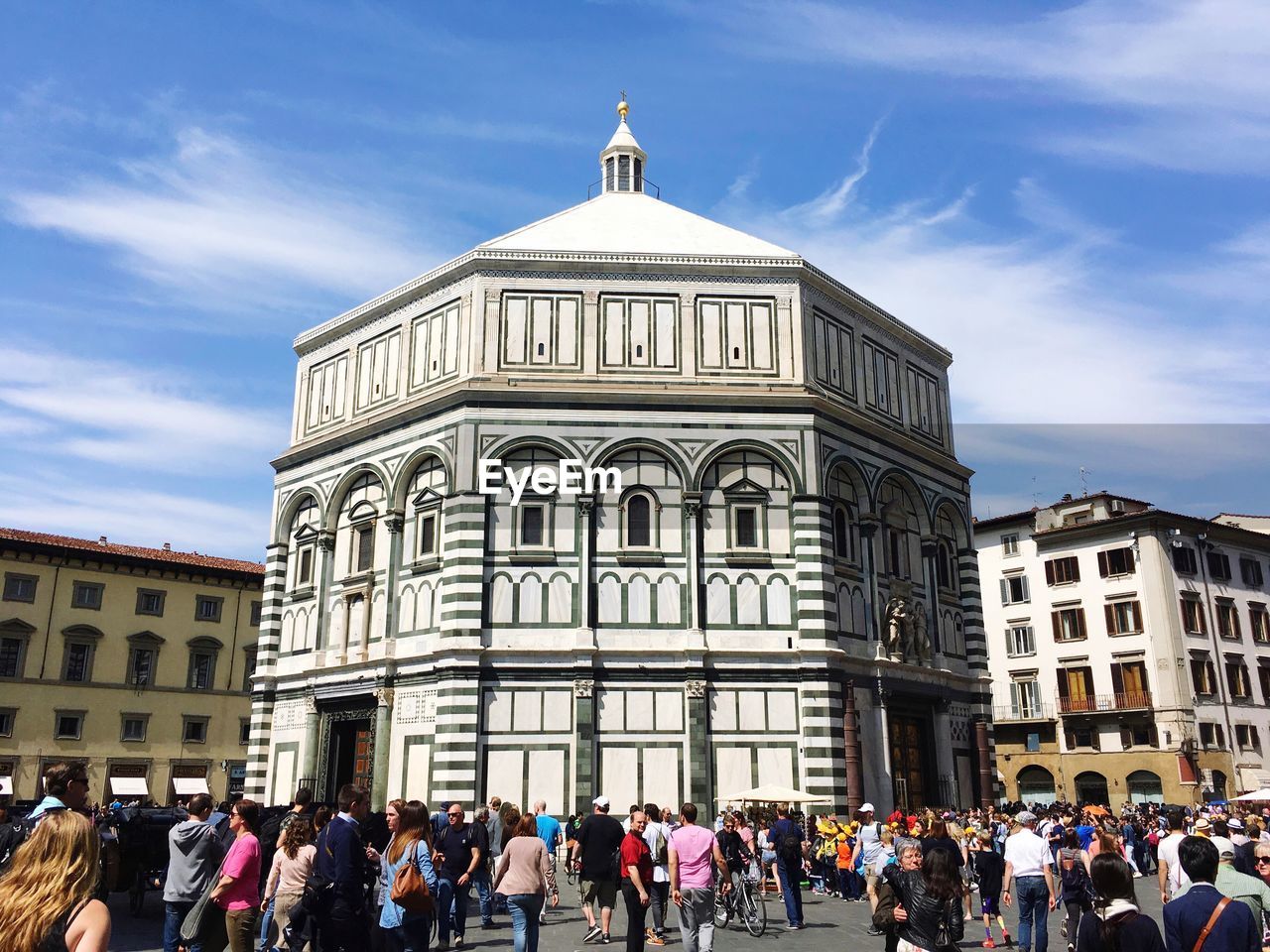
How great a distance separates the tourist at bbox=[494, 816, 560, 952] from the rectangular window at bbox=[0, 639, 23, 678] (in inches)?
1612

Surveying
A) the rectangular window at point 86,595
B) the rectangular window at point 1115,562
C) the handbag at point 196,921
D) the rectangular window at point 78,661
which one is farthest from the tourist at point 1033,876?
the rectangular window at point 86,595

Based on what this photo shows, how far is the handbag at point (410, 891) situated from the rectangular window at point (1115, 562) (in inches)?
1693

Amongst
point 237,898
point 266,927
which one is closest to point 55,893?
point 237,898

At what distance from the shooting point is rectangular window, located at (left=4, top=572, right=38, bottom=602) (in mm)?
44812

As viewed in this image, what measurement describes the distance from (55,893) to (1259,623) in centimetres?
5365

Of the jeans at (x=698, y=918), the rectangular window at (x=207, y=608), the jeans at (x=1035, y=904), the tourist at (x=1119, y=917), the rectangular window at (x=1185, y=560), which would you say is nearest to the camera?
the tourist at (x=1119, y=917)

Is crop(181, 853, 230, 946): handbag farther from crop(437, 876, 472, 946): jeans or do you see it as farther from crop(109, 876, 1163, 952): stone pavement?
crop(109, 876, 1163, 952): stone pavement

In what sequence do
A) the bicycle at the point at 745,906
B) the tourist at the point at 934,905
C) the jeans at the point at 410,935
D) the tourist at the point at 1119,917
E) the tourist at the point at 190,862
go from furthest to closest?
1. the bicycle at the point at 745,906
2. the tourist at the point at 190,862
3. the jeans at the point at 410,935
4. the tourist at the point at 934,905
5. the tourist at the point at 1119,917

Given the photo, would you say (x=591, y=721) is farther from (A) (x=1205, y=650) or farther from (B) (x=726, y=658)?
(A) (x=1205, y=650)

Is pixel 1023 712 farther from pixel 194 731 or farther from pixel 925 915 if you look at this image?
pixel 925 915

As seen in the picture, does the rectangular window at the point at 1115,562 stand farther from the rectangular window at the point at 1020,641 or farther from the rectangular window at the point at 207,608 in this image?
the rectangular window at the point at 207,608

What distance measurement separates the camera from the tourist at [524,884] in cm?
1095

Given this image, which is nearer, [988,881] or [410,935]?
[410,935]

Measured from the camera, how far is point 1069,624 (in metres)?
47.8
